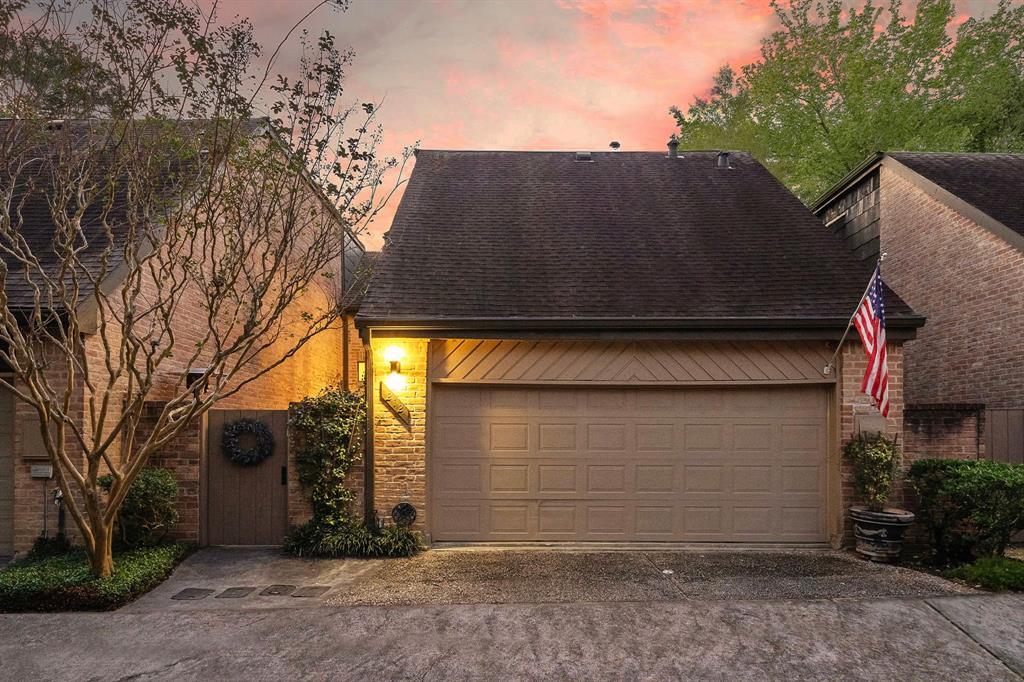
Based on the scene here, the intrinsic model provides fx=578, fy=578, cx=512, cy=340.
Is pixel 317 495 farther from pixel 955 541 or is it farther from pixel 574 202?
pixel 955 541

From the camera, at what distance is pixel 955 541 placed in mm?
6477

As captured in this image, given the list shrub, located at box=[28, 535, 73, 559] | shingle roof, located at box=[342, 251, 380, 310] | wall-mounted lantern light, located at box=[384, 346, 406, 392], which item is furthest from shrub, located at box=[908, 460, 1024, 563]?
shrub, located at box=[28, 535, 73, 559]

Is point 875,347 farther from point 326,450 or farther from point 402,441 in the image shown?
point 326,450

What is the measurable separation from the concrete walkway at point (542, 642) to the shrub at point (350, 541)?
64.8 inches

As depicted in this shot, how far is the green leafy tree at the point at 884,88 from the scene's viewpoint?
15.9m

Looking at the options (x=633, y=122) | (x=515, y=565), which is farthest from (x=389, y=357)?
(x=633, y=122)

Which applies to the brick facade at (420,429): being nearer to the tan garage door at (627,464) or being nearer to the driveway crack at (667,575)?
the tan garage door at (627,464)

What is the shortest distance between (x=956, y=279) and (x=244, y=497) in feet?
37.5

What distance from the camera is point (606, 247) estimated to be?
9.01 m

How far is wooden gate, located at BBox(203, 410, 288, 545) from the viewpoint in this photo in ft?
24.0

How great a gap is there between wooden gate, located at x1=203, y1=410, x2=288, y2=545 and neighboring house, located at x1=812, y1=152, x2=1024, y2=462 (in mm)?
7943

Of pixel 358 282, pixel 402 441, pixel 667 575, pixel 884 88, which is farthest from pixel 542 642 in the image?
pixel 884 88

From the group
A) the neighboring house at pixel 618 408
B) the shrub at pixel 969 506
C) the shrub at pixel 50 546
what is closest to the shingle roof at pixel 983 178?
the neighboring house at pixel 618 408

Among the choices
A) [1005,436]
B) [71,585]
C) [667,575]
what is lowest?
[667,575]
